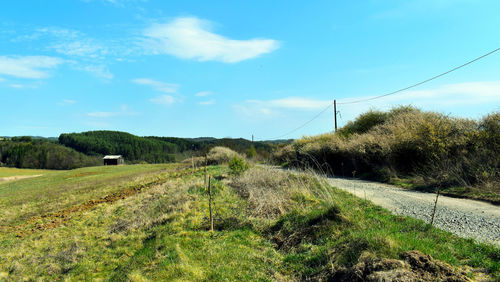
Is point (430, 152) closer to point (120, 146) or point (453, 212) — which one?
point (453, 212)

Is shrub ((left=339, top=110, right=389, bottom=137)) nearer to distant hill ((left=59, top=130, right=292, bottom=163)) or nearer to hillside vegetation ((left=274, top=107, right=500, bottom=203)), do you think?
hillside vegetation ((left=274, top=107, right=500, bottom=203))

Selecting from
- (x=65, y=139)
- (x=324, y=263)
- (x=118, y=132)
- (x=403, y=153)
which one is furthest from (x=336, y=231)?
A: (x=118, y=132)

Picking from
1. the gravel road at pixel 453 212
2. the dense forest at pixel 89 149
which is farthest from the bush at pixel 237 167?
the dense forest at pixel 89 149

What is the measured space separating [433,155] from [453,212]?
7.42 meters

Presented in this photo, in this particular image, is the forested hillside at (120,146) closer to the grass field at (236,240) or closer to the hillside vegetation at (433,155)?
the hillside vegetation at (433,155)

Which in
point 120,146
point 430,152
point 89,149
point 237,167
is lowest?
point 237,167

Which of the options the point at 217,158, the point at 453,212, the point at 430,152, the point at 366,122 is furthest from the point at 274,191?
the point at 217,158

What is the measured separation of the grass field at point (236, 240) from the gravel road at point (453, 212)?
60 centimetres

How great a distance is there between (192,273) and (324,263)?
210cm

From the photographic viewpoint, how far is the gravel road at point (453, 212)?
540 cm

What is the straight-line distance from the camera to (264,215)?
758 cm

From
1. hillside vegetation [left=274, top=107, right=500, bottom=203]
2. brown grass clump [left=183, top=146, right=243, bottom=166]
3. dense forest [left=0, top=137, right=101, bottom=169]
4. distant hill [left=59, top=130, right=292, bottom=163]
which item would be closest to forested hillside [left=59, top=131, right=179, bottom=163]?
distant hill [left=59, top=130, right=292, bottom=163]

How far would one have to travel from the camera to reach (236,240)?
611cm

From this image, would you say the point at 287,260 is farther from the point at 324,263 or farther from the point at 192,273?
the point at 192,273
